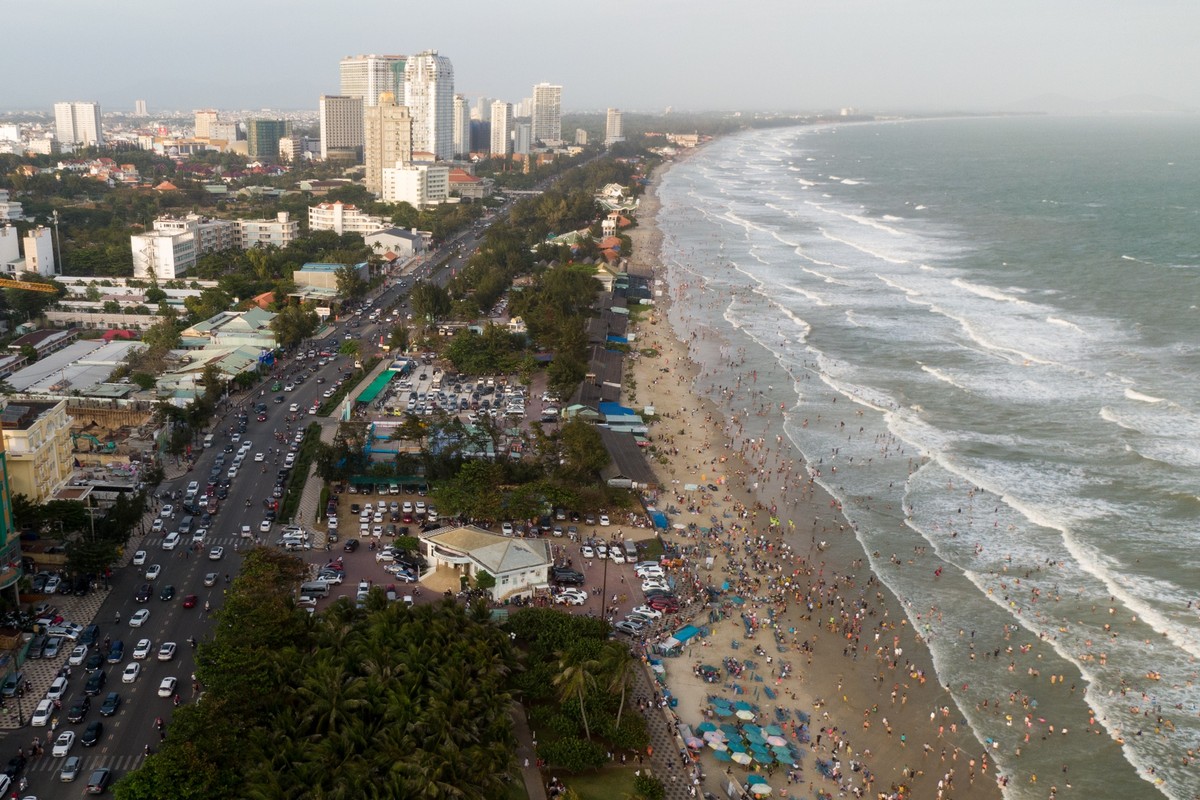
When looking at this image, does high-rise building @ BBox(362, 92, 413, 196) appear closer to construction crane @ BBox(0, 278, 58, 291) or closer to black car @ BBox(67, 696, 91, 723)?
construction crane @ BBox(0, 278, 58, 291)

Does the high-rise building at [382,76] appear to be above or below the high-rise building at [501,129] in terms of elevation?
above

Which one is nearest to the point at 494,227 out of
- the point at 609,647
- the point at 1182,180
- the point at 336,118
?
the point at 609,647

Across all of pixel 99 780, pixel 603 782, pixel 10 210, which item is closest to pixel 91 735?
pixel 99 780

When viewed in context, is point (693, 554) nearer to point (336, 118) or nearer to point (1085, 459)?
point (1085, 459)

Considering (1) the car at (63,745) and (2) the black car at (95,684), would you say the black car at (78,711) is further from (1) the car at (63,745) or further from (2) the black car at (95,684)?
(1) the car at (63,745)

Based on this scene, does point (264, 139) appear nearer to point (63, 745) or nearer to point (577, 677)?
point (63, 745)

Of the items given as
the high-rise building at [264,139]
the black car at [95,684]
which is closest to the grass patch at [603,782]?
the black car at [95,684]

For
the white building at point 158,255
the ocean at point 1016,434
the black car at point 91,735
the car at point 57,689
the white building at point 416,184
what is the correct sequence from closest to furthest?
the black car at point 91,735 → the car at point 57,689 → the ocean at point 1016,434 → the white building at point 158,255 → the white building at point 416,184
